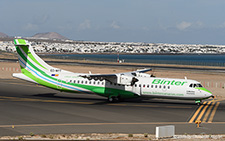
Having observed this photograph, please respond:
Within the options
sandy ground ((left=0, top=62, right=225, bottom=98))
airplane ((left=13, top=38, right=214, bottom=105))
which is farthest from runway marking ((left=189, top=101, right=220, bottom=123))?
sandy ground ((left=0, top=62, right=225, bottom=98))

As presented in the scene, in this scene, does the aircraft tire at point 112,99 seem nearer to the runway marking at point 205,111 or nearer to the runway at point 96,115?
the runway at point 96,115

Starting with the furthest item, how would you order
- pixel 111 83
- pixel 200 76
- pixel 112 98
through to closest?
pixel 200 76, pixel 111 83, pixel 112 98

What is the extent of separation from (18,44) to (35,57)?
2628mm

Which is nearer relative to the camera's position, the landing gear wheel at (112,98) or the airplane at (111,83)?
the airplane at (111,83)

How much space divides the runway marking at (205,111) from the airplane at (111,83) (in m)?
1.24

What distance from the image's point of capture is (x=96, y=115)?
2986cm

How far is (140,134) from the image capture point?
22.8 m

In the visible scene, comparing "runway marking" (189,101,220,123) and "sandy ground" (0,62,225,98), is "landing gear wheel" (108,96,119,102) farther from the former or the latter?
"sandy ground" (0,62,225,98)

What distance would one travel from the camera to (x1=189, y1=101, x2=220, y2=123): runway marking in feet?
96.6

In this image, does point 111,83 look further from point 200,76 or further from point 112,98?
point 200,76

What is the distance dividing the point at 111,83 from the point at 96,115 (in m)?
9.17

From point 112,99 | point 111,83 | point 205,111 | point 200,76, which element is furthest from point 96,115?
point 200,76

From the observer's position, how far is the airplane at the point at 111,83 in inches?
1416

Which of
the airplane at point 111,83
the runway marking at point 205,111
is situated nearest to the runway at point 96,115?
the runway marking at point 205,111
